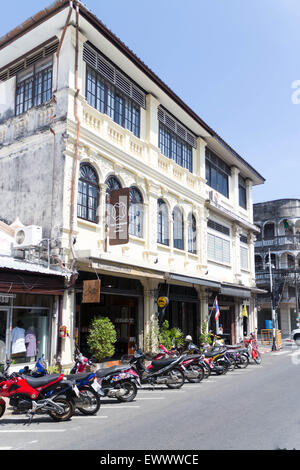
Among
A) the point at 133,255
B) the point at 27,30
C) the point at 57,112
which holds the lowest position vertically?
the point at 133,255

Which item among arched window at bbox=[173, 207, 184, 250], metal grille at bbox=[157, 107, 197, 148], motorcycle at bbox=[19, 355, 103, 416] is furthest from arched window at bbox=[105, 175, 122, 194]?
motorcycle at bbox=[19, 355, 103, 416]

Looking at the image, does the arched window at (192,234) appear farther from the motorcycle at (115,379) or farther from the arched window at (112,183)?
the motorcycle at (115,379)

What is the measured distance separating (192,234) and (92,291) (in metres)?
Answer: 9.51

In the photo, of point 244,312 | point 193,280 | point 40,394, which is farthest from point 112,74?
point 244,312

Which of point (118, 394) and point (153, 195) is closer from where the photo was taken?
point (118, 394)

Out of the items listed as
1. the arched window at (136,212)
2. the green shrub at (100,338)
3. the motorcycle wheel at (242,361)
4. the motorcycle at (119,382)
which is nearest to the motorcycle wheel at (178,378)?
the motorcycle at (119,382)

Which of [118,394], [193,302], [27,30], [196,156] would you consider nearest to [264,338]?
[193,302]

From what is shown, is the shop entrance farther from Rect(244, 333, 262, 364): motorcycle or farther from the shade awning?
the shade awning

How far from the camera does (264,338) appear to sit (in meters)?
29.3

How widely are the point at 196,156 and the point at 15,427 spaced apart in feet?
55.6

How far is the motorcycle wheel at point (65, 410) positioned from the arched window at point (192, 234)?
1321 centimetres

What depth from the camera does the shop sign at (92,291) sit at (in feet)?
39.8

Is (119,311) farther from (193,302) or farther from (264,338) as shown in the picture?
(264,338)

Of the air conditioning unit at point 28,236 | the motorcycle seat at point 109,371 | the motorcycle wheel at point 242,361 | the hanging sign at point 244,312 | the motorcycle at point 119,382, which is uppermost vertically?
the air conditioning unit at point 28,236
